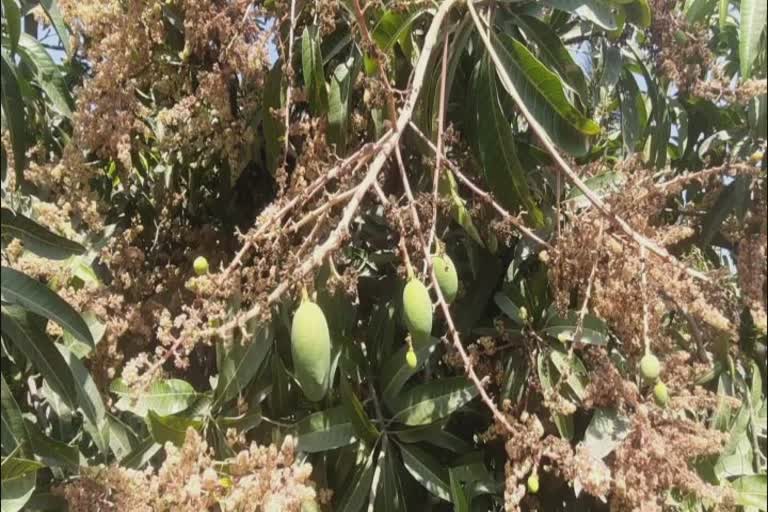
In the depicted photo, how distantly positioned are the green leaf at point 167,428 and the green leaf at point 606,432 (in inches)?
23.9

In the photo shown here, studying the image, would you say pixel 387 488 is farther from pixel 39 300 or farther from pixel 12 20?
pixel 12 20

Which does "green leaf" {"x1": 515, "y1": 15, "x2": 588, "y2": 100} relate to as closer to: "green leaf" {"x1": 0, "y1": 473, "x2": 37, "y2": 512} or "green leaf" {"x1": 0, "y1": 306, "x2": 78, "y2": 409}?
"green leaf" {"x1": 0, "y1": 306, "x2": 78, "y2": 409}

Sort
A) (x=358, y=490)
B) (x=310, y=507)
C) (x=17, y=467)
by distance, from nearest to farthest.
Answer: (x=17, y=467), (x=310, y=507), (x=358, y=490)

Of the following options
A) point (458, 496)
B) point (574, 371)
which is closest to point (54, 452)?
point (458, 496)

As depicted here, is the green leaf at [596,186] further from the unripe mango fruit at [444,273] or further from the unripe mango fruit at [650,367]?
the unripe mango fruit at [650,367]

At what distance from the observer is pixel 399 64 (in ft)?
5.05

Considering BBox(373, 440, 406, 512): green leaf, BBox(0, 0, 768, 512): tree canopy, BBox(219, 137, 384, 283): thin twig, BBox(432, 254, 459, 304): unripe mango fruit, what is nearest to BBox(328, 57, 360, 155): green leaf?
BBox(0, 0, 768, 512): tree canopy

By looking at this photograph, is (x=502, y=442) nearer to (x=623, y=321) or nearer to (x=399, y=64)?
(x=623, y=321)

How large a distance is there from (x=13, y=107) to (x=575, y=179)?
32.1 inches

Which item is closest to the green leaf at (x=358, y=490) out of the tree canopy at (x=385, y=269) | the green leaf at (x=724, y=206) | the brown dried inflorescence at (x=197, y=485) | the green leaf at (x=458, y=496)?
the tree canopy at (x=385, y=269)

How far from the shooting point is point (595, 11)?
1.31 meters

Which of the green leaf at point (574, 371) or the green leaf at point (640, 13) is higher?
the green leaf at point (640, 13)

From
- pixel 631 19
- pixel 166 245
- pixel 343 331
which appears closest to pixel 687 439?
pixel 343 331

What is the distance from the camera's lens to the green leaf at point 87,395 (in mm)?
1182
